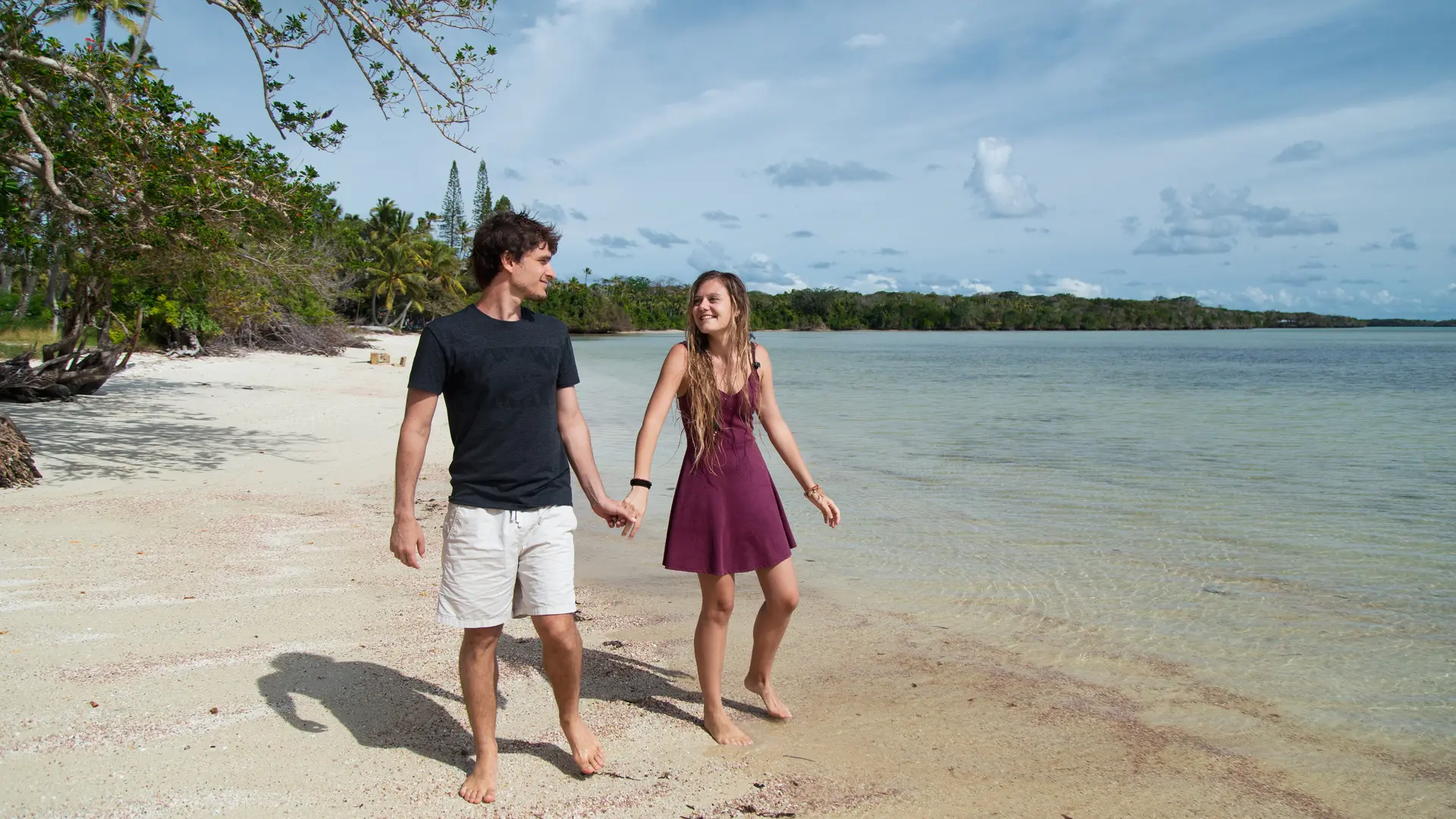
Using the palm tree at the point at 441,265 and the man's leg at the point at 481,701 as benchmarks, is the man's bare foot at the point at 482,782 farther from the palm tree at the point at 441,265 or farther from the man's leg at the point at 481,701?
the palm tree at the point at 441,265

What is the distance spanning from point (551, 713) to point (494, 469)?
138 centimetres

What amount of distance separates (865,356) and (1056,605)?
55.8 m

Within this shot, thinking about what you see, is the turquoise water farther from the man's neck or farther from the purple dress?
the man's neck

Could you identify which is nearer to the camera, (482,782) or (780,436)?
(482,782)

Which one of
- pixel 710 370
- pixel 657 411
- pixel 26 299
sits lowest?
pixel 657 411

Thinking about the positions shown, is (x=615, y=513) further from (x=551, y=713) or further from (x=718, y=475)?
(x=551, y=713)

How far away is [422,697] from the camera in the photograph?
13.7 ft

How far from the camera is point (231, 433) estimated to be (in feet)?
42.5

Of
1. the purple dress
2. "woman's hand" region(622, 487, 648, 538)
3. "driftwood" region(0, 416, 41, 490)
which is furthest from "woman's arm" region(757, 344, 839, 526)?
"driftwood" region(0, 416, 41, 490)

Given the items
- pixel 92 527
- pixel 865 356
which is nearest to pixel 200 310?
pixel 92 527

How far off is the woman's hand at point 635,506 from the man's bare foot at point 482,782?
88 cm

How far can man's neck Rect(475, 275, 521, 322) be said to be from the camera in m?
3.27

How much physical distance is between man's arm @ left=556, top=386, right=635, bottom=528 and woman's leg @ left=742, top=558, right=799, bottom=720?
27.2 inches

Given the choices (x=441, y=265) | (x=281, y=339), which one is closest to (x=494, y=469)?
(x=281, y=339)
